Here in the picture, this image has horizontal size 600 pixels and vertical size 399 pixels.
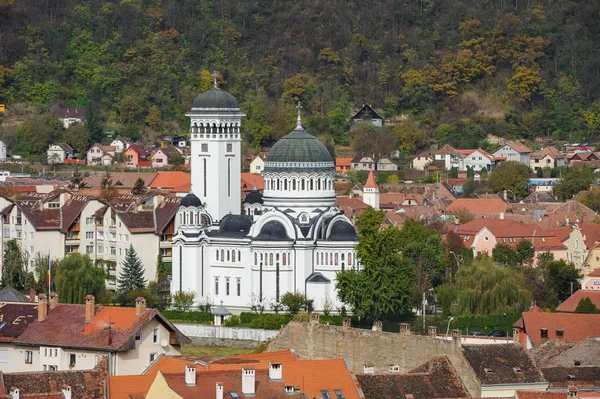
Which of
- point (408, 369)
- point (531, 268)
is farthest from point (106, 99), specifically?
point (408, 369)

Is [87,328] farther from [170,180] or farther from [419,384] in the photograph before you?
[170,180]

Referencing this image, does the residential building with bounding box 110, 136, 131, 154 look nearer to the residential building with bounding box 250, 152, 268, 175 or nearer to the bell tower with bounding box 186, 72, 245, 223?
the residential building with bounding box 250, 152, 268, 175

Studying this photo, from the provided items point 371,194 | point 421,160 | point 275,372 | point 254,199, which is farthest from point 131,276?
point 421,160

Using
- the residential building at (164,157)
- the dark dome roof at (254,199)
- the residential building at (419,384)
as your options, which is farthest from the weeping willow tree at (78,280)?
the residential building at (164,157)

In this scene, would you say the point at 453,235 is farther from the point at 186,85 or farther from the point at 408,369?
the point at 186,85

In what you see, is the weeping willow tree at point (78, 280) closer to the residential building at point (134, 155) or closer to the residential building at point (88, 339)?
the residential building at point (88, 339)

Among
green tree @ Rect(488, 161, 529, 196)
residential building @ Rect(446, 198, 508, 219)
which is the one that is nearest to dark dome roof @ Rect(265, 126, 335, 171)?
residential building @ Rect(446, 198, 508, 219)
